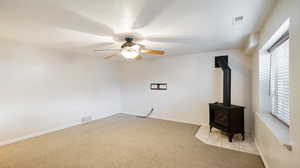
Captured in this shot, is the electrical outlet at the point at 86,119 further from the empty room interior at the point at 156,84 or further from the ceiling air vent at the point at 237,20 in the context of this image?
the ceiling air vent at the point at 237,20

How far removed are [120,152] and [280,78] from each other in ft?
9.55

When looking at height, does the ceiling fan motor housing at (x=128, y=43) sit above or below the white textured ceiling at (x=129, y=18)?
below

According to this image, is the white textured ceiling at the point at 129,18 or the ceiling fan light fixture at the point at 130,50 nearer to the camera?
the white textured ceiling at the point at 129,18

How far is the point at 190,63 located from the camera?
14.1ft

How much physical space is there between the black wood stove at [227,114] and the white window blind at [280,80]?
0.70 m

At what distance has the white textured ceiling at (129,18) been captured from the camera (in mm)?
1551

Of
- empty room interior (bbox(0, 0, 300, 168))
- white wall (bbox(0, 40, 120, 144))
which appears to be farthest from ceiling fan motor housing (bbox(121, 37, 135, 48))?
white wall (bbox(0, 40, 120, 144))

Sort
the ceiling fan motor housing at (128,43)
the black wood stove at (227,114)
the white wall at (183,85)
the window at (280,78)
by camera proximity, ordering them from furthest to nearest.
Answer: the white wall at (183,85), the black wood stove at (227,114), the ceiling fan motor housing at (128,43), the window at (280,78)

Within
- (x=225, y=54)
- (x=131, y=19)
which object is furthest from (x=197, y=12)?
(x=225, y=54)

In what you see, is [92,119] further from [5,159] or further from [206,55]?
[206,55]

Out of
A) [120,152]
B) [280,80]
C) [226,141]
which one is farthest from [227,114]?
[120,152]

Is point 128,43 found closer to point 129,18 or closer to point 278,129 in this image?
point 129,18

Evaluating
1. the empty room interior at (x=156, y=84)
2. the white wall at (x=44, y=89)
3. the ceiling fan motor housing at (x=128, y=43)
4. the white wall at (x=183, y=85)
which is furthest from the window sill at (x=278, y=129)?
the white wall at (x=44, y=89)

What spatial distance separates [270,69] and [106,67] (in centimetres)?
476
